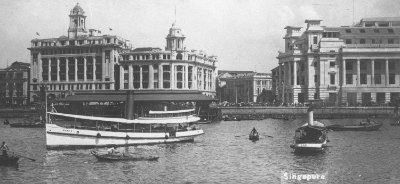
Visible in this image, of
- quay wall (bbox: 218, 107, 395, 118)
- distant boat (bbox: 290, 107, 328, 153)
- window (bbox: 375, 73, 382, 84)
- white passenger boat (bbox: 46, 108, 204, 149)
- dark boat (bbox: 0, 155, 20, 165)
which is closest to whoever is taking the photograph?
dark boat (bbox: 0, 155, 20, 165)

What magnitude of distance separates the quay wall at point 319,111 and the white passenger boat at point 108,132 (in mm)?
80411

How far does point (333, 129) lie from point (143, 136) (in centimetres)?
5000

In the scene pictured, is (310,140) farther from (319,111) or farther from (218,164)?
(319,111)

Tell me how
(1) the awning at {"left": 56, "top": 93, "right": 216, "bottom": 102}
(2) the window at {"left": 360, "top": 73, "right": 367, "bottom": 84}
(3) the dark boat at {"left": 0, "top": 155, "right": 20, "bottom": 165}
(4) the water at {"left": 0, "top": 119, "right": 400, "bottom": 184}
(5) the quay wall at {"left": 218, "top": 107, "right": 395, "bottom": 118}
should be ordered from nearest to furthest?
(4) the water at {"left": 0, "top": 119, "right": 400, "bottom": 184}
(3) the dark boat at {"left": 0, "top": 155, "right": 20, "bottom": 165}
(1) the awning at {"left": 56, "top": 93, "right": 216, "bottom": 102}
(5) the quay wall at {"left": 218, "top": 107, "right": 395, "bottom": 118}
(2) the window at {"left": 360, "top": 73, "right": 367, "bottom": 84}

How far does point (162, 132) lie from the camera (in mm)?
91812

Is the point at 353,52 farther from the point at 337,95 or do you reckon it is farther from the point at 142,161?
the point at 142,161

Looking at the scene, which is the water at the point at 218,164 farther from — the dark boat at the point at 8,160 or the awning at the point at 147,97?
the awning at the point at 147,97

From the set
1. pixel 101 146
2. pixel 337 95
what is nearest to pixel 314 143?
pixel 101 146

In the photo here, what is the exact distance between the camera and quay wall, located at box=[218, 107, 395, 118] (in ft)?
534

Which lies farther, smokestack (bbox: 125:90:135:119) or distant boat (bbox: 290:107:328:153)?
smokestack (bbox: 125:90:135:119)

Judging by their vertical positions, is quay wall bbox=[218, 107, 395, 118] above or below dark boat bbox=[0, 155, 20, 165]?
above

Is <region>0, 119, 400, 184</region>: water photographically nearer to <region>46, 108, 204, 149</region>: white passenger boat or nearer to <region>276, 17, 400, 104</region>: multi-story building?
<region>46, 108, 204, 149</region>: white passenger boat

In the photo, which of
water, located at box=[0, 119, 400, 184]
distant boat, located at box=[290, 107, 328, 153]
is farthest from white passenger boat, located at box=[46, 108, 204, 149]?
distant boat, located at box=[290, 107, 328, 153]

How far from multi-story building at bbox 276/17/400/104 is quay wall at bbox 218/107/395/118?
11151 mm
